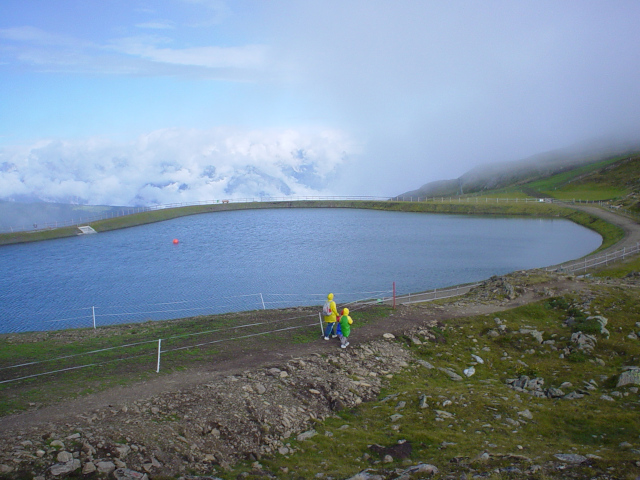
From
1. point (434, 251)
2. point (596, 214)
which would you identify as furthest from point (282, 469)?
point (596, 214)

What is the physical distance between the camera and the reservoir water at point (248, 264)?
3444cm

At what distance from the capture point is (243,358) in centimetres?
1708

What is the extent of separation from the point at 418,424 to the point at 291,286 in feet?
87.2

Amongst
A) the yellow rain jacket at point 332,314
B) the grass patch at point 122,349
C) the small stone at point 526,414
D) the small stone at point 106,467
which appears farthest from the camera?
the yellow rain jacket at point 332,314

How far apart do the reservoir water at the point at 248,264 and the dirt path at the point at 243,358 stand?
9744 millimetres

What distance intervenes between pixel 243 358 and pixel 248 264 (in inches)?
1283

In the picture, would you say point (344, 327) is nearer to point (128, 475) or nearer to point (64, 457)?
point (128, 475)

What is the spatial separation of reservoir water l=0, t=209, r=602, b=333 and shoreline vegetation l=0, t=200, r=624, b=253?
3.21m

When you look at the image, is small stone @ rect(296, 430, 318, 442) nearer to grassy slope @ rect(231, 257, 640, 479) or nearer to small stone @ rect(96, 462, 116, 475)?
grassy slope @ rect(231, 257, 640, 479)

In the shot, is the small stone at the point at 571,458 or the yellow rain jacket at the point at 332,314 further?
the yellow rain jacket at the point at 332,314

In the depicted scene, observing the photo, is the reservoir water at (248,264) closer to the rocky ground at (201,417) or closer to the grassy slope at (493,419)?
the rocky ground at (201,417)

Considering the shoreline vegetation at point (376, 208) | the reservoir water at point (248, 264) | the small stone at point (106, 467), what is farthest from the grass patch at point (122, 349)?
the shoreline vegetation at point (376, 208)

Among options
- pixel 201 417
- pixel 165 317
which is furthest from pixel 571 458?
pixel 165 317

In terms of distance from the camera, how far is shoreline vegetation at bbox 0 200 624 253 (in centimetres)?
7412
